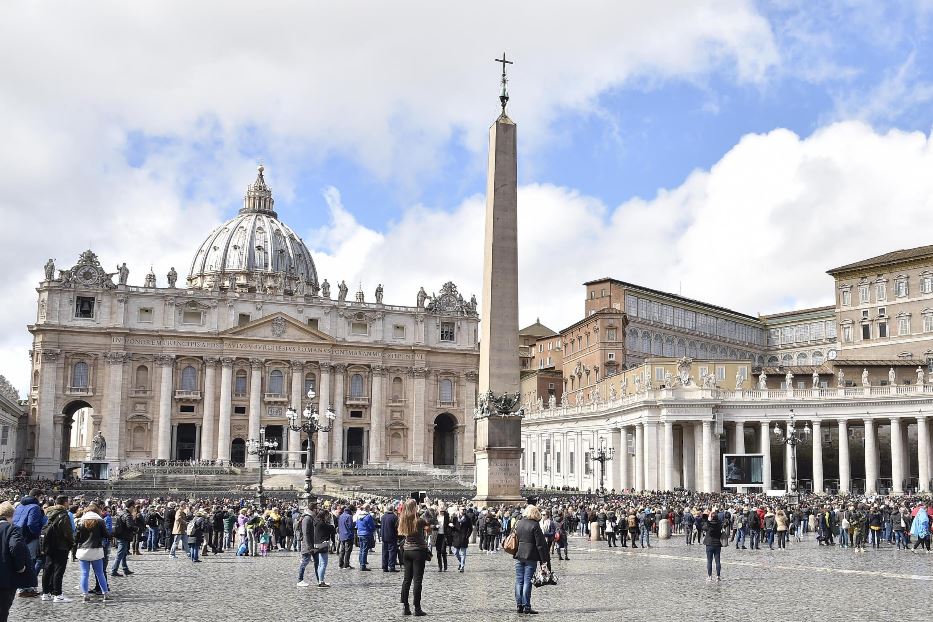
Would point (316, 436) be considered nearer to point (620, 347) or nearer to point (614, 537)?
point (620, 347)

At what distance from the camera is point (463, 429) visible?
297 ft

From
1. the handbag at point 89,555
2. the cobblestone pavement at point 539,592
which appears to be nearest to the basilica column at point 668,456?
the cobblestone pavement at point 539,592

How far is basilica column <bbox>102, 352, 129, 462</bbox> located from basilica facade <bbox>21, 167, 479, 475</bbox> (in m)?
0.10

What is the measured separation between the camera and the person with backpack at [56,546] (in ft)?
42.4

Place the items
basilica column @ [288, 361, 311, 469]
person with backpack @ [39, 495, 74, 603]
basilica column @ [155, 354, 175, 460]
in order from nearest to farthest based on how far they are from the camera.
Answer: person with backpack @ [39, 495, 74, 603] < basilica column @ [155, 354, 175, 460] < basilica column @ [288, 361, 311, 469]

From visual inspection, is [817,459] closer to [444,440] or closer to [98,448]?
[444,440]

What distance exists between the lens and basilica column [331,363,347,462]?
284 ft

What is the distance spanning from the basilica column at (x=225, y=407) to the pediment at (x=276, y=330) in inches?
95.3

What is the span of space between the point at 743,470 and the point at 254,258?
80.5m

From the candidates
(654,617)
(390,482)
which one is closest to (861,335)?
(390,482)

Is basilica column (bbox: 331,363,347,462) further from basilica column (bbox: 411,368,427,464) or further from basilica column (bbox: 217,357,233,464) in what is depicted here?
basilica column (bbox: 217,357,233,464)

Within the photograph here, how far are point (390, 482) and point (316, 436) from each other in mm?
24553

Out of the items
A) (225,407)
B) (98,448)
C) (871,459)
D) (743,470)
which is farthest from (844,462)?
(98,448)

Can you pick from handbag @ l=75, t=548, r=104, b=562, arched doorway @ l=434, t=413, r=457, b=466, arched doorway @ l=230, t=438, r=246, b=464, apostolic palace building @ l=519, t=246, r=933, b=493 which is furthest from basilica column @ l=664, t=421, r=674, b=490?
handbag @ l=75, t=548, r=104, b=562
